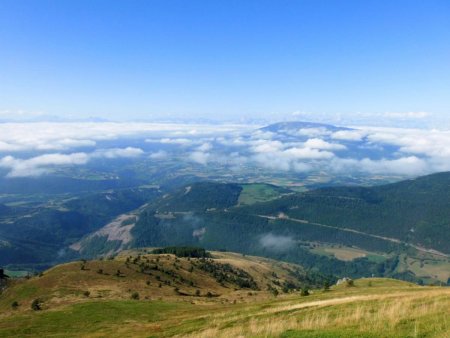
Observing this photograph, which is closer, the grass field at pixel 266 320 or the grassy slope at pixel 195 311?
the grass field at pixel 266 320

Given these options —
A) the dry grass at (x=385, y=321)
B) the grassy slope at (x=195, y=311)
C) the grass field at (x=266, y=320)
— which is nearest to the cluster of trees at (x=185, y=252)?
the grassy slope at (x=195, y=311)

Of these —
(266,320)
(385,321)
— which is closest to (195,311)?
(266,320)

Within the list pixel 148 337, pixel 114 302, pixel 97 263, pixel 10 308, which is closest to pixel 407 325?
pixel 148 337

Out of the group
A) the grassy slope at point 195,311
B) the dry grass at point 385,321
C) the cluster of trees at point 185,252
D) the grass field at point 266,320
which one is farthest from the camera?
the cluster of trees at point 185,252

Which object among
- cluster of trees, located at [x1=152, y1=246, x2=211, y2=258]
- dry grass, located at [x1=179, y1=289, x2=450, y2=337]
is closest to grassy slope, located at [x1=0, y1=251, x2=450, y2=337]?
dry grass, located at [x1=179, y1=289, x2=450, y2=337]

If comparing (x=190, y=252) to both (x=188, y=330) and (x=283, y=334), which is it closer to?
(x=188, y=330)

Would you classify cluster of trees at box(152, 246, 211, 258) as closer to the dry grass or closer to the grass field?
the grass field

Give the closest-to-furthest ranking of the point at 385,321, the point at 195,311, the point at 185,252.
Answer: the point at 385,321 → the point at 195,311 → the point at 185,252

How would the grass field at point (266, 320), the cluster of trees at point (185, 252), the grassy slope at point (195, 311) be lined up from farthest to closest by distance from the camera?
the cluster of trees at point (185, 252)
the grassy slope at point (195, 311)
the grass field at point (266, 320)

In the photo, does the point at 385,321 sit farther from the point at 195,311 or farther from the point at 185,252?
the point at 185,252

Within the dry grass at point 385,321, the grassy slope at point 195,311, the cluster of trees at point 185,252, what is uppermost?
the dry grass at point 385,321

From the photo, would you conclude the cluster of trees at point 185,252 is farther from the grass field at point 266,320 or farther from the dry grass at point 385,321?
the dry grass at point 385,321
